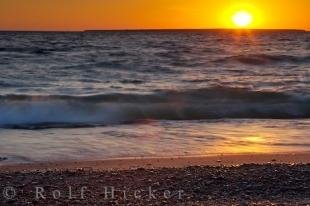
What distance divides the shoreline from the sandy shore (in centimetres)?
1

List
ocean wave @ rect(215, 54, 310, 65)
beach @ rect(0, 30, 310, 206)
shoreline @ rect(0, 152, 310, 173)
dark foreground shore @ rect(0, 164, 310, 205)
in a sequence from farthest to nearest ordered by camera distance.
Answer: ocean wave @ rect(215, 54, 310, 65)
shoreline @ rect(0, 152, 310, 173)
beach @ rect(0, 30, 310, 206)
dark foreground shore @ rect(0, 164, 310, 205)

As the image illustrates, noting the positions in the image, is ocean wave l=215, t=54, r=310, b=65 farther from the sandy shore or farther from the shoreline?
the sandy shore

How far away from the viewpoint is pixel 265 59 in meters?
31.4

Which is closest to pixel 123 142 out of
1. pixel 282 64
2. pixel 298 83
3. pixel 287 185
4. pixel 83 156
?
pixel 83 156

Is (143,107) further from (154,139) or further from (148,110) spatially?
(154,139)

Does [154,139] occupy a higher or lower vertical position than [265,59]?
lower

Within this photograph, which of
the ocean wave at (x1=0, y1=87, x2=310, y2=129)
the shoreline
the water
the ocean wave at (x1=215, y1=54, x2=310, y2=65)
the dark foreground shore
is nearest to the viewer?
the dark foreground shore

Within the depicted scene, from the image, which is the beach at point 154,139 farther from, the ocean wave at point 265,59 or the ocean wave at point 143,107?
the ocean wave at point 265,59

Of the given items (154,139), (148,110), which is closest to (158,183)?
(154,139)

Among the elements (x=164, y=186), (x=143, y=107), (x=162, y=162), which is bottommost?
(x=164, y=186)

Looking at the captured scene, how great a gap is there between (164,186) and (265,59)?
26353 millimetres

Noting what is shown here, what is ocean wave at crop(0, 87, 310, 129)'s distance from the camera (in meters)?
12.6

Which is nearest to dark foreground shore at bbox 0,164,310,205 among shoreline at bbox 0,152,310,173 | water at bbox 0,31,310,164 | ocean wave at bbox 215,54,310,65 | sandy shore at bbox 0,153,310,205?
sandy shore at bbox 0,153,310,205

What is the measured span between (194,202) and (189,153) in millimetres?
2841
